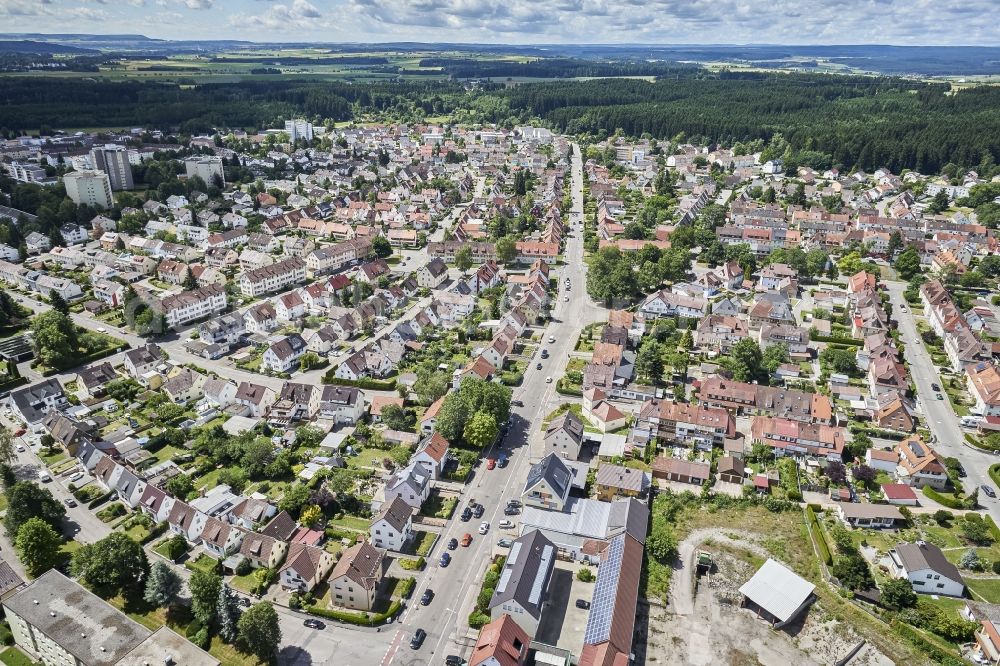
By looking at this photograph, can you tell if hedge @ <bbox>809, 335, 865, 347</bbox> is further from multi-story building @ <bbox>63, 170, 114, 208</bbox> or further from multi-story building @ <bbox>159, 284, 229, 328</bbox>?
multi-story building @ <bbox>63, 170, 114, 208</bbox>

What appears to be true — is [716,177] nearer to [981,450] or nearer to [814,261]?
[814,261]

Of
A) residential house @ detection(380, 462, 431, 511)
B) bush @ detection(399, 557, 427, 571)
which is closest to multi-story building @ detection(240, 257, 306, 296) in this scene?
residential house @ detection(380, 462, 431, 511)

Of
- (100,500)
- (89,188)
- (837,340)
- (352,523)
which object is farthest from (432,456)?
(89,188)

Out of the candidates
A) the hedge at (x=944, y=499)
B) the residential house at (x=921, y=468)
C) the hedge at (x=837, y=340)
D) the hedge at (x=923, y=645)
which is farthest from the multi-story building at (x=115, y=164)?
the hedge at (x=923, y=645)

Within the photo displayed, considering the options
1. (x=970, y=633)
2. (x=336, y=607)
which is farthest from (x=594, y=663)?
(x=970, y=633)

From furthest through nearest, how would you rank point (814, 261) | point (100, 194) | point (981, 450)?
1. point (100, 194)
2. point (814, 261)
3. point (981, 450)

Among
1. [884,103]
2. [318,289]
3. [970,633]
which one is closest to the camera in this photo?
[970,633]
